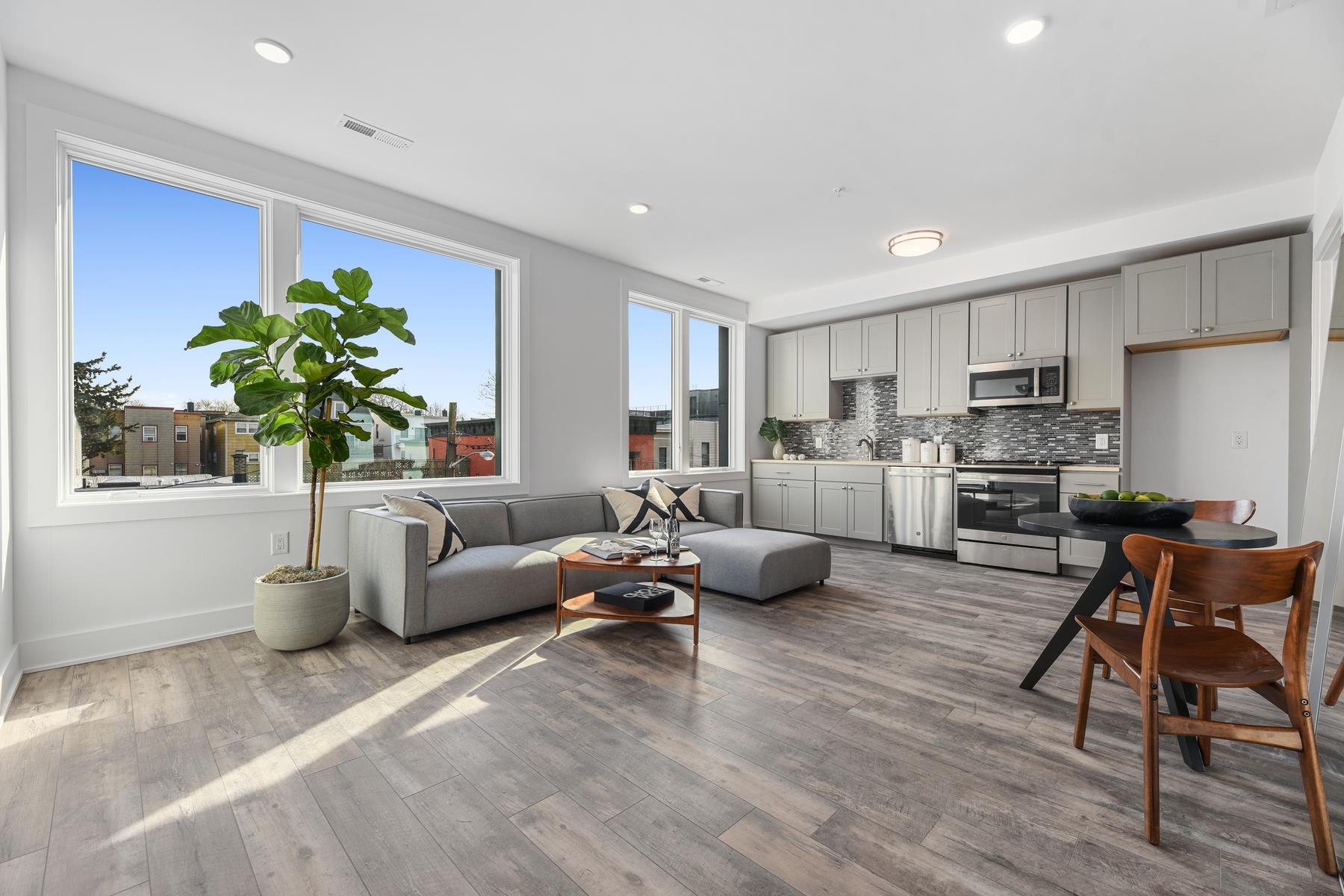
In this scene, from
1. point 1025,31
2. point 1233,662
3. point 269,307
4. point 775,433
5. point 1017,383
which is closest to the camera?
point 1233,662

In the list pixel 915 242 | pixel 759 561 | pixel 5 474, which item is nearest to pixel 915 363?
pixel 915 242

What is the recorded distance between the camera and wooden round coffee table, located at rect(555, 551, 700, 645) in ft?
10.0

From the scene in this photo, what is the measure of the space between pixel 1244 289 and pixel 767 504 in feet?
14.0

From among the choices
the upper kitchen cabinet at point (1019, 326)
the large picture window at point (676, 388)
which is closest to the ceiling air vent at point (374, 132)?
the large picture window at point (676, 388)

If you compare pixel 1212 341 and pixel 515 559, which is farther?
pixel 1212 341

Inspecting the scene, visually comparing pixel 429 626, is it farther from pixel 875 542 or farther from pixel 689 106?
pixel 875 542

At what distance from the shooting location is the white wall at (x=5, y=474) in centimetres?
243

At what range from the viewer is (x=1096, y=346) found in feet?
15.7

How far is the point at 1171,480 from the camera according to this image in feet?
15.5

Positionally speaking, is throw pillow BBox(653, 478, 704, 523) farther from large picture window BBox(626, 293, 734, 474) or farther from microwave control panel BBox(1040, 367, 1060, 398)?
microwave control panel BBox(1040, 367, 1060, 398)

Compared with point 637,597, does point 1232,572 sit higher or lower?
higher

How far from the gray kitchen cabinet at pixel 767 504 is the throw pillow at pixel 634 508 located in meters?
2.08

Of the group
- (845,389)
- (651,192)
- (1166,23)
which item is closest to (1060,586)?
(845,389)

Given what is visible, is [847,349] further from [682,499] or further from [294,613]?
[294,613]
